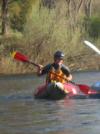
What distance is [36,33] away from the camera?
41594mm

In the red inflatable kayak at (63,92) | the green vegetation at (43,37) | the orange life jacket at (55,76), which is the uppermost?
the green vegetation at (43,37)

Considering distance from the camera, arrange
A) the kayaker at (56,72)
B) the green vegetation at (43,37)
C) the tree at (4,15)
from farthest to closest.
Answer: the tree at (4,15) → the green vegetation at (43,37) → the kayaker at (56,72)

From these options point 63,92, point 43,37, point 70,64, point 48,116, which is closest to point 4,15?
point 43,37

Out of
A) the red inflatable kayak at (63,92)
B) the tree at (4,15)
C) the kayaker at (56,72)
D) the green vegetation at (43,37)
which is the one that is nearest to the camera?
the red inflatable kayak at (63,92)

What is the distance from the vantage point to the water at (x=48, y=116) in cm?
1365

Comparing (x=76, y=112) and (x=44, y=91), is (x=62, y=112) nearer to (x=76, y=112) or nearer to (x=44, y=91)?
(x=76, y=112)

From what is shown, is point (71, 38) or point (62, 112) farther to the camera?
point (71, 38)

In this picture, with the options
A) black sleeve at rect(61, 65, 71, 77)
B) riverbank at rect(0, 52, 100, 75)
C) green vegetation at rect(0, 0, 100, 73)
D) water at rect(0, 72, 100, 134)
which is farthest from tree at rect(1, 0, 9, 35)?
black sleeve at rect(61, 65, 71, 77)

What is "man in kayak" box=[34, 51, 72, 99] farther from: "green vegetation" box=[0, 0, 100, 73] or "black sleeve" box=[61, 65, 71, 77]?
"green vegetation" box=[0, 0, 100, 73]

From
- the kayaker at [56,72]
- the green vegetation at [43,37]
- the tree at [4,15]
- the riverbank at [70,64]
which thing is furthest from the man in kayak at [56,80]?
the tree at [4,15]

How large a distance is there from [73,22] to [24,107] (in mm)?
25658

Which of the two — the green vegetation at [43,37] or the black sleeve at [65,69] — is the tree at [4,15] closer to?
the green vegetation at [43,37]

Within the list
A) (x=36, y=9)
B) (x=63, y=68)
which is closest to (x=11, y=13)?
(x=36, y=9)

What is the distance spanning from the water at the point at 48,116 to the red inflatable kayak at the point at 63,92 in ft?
1.40
